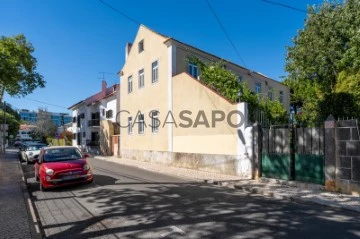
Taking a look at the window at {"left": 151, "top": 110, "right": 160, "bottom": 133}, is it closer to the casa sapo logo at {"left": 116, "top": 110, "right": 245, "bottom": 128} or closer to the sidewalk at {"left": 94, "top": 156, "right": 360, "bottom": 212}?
the casa sapo logo at {"left": 116, "top": 110, "right": 245, "bottom": 128}

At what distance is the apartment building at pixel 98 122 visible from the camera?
31.6m

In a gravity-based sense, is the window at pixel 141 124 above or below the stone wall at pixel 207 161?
above

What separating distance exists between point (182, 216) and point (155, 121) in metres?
14.9

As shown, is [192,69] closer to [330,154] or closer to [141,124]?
[141,124]

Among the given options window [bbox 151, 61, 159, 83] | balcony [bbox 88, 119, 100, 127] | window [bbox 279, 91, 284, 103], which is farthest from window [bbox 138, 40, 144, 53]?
balcony [bbox 88, 119, 100, 127]

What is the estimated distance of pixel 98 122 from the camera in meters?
40.0

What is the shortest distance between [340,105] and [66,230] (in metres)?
11.4

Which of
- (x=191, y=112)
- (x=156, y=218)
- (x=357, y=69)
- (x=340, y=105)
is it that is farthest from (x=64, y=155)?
(x=357, y=69)

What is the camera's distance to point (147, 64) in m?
22.2

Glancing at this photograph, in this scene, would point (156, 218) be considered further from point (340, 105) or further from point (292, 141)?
point (340, 105)

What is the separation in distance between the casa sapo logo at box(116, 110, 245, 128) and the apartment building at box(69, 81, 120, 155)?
7.36 metres

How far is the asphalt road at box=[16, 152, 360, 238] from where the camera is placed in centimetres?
537

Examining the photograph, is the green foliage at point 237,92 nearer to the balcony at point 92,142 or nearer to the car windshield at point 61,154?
the car windshield at point 61,154

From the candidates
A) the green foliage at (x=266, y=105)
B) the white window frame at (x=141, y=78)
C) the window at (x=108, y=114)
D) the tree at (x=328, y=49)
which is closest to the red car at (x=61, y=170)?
the green foliage at (x=266, y=105)
